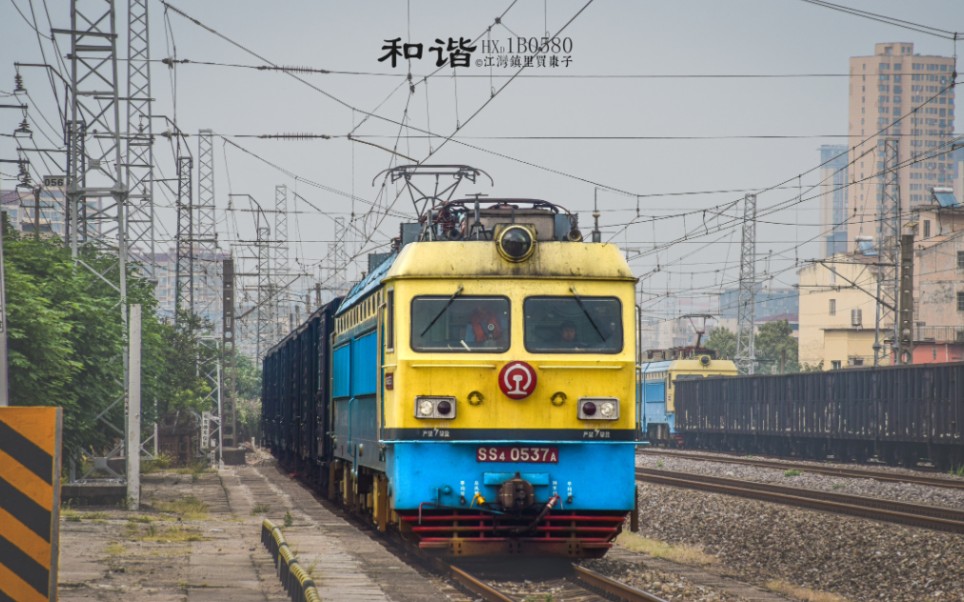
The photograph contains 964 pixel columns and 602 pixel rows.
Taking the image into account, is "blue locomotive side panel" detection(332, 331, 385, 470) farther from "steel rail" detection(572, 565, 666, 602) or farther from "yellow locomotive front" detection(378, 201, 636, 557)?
"steel rail" detection(572, 565, 666, 602)

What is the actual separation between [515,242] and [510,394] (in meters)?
1.55

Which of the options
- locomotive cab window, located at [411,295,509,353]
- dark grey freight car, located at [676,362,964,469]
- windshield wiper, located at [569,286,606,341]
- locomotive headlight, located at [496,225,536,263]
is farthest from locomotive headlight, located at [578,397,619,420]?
dark grey freight car, located at [676,362,964,469]

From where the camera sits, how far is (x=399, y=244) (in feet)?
54.5

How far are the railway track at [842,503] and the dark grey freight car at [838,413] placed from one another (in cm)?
797

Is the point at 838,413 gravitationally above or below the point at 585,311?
below

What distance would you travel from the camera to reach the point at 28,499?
7.95 m

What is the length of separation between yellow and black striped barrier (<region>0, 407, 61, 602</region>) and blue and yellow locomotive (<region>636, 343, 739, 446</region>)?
48.6 meters

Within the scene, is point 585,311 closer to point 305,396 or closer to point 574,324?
point 574,324

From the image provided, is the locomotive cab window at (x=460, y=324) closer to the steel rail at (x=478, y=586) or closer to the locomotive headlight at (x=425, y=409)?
the locomotive headlight at (x=425, y=409)

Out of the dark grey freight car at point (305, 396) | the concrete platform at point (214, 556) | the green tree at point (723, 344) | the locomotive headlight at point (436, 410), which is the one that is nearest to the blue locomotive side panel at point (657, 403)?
the dark grey freight car at point (305, 396)

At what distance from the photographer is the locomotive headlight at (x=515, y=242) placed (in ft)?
45.4

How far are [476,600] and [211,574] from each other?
3.42 meters

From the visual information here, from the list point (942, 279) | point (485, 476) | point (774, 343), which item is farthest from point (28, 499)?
point (774, 343)

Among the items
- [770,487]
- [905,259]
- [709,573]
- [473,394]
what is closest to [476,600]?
[473,394]
